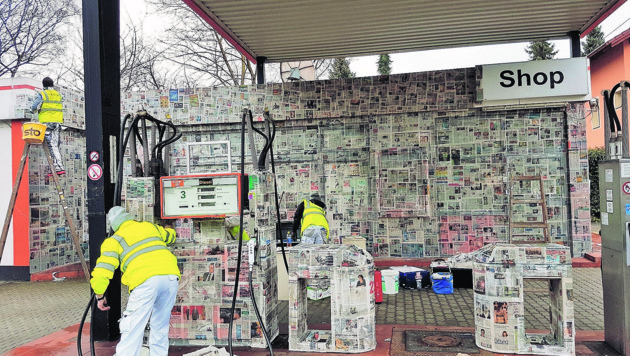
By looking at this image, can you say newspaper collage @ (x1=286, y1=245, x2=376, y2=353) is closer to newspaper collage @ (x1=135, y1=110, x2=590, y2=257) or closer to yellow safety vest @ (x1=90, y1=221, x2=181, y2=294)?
yellow safety vest @ (x1=90, y1=221, x2=181, y2=294)

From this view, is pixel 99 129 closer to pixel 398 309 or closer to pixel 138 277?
pixel 138 277

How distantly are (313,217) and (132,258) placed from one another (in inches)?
143

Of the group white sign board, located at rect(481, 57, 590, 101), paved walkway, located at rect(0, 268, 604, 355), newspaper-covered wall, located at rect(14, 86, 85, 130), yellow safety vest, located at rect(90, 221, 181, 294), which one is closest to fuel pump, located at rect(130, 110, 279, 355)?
yellow safety vest, located at rect(90, 221, 181, 294)

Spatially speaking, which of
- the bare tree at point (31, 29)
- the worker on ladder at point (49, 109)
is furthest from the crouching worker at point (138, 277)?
the bare tree at point (31, 29)

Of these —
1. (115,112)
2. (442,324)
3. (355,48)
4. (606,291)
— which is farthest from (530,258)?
(355,48)

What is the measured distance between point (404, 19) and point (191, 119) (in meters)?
5.47

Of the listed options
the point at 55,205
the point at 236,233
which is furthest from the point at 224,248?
the point at 55,205

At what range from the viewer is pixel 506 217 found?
966 centimetres

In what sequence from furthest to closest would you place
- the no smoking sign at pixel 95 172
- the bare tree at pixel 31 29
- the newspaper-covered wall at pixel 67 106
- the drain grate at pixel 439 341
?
1. the bare tree at pixel 31 29
2. the newspaper-covered wall at pixel 67 106
3. the no smoking sign at pixel 95 172
4. the drain grate at pixel 439 341

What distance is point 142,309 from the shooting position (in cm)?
442

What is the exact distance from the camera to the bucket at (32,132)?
8.16 metres

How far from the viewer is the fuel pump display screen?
555 cm

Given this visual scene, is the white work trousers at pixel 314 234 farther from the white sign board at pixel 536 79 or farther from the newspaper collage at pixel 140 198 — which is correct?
the white sign board at pixel 536 79

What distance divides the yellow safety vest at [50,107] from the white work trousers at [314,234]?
18.9 feet
